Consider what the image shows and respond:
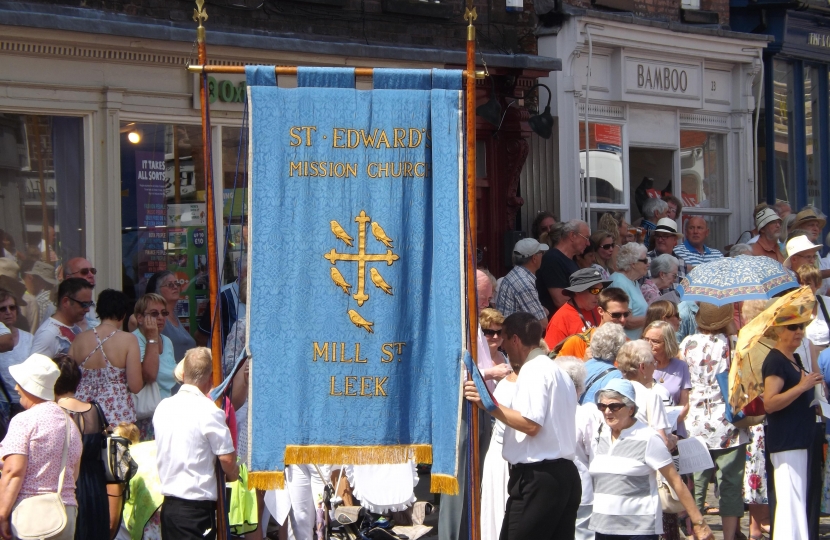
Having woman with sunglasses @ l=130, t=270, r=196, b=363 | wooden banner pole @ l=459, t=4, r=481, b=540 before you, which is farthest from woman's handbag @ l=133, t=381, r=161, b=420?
wooden banner pole @ l=459, t=4, r=481, b=540

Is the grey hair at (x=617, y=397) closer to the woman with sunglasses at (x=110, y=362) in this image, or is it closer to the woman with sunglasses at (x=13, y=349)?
the woman with sunglasses at (x=110, y=362)

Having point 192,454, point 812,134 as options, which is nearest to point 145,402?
point 192,454

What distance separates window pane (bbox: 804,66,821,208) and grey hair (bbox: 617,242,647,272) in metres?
7.71

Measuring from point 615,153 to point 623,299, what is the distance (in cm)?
585

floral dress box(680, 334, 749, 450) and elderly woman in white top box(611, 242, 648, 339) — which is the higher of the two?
elderly woman in white top box(611, 242, 648, 339)

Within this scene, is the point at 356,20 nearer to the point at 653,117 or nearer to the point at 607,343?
the point at 653,117

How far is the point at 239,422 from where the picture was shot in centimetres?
791

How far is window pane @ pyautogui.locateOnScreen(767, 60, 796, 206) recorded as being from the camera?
1670 cm

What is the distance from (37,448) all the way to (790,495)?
14.8 feet

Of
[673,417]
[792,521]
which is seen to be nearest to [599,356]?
[673,417]

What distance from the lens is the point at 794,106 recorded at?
673 inches

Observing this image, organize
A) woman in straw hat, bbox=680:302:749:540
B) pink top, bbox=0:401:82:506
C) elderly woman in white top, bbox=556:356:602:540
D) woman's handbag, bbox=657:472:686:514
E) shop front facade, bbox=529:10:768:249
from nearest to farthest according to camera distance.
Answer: pink top, bbox=0:401:82:506 → elderly woman in white top, bbox=556:356:602:540 → woman's handbag, bbox=657:472:686:514 → woman in straw hat, bbox=680:302:749:540 → shop front facade, bbox=529:10:768:249

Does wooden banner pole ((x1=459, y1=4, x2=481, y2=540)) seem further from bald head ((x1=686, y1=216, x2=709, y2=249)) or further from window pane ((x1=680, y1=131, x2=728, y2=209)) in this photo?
window pane ((x1=680, y1=131, x2=728, y2=209))

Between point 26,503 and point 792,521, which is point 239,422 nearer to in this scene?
point 26,503
